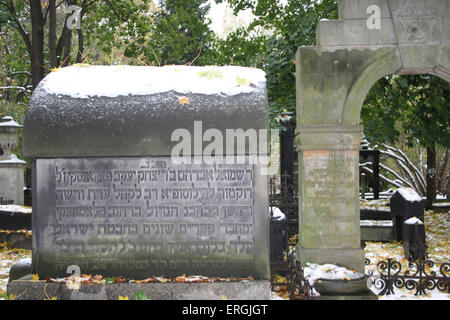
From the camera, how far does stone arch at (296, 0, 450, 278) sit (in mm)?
6789

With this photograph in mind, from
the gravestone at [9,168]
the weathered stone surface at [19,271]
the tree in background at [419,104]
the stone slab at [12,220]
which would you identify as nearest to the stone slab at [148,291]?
the weathered stone surface at [19,271]

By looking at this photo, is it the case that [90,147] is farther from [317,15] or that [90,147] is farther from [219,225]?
[317,15]

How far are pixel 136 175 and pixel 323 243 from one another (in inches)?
134

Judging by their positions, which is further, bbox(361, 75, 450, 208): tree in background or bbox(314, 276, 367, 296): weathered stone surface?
bbox(361, 75, 450, 208): tree in background

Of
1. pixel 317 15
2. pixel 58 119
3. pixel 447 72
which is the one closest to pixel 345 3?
pixel 447 72

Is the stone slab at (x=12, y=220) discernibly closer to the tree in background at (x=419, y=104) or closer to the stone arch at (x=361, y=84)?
the stone arch at (x=361, y=84)

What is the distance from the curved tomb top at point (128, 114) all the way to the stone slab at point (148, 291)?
136 centimetres

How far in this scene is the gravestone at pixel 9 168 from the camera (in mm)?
13992

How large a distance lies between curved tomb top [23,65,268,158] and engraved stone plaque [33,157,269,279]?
0.57ft

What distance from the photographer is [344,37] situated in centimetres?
691

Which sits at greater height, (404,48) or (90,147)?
(404,48)

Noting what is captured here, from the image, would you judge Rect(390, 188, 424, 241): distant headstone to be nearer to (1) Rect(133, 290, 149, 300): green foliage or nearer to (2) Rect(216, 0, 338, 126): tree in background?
(2) Rect(216, 0, 338, 126): tree in background
